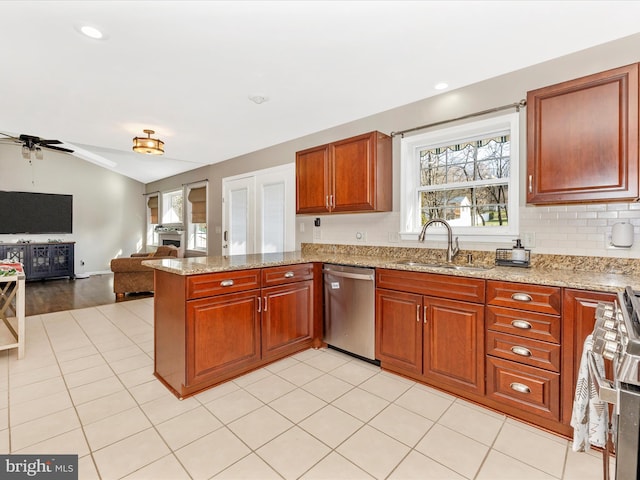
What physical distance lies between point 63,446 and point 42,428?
0.92 feet

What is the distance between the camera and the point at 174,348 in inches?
88.0

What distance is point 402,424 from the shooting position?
1.89 metres

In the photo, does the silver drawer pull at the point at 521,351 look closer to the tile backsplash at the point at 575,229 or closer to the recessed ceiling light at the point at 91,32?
the tile backsplash at the point at 575,229

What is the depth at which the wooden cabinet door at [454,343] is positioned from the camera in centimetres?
205

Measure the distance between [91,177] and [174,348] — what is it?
7309 millimetres

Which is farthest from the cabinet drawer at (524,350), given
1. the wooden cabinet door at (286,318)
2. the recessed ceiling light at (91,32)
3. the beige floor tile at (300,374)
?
the recessed ceiling light at (91,32)

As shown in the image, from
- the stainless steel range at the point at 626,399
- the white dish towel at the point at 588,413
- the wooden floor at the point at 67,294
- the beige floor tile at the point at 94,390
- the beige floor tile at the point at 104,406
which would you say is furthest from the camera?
→ the wooden floor at the point at 67,294

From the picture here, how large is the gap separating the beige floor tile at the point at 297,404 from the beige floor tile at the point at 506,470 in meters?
0.95

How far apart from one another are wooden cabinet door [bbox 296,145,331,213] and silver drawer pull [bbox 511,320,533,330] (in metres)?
1.90

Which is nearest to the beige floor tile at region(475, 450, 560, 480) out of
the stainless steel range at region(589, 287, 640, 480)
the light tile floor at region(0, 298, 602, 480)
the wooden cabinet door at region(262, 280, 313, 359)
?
the light tile floor at region(0, 298, 602, 480)

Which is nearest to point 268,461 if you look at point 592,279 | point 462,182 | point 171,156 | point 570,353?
point 570,353

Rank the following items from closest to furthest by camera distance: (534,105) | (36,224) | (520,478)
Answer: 1. (520,478)
2. (534,105)
3. (36,224)

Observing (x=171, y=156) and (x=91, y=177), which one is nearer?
(x=171, y=156)

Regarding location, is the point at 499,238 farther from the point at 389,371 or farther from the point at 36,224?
the point at 36,224
